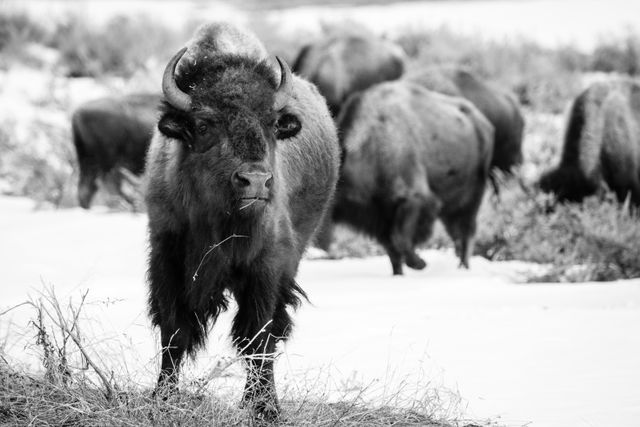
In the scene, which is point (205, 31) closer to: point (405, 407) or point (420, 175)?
point (405, 407)

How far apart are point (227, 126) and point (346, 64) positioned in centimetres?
1022

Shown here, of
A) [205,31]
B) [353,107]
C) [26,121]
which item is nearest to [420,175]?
[353,107]

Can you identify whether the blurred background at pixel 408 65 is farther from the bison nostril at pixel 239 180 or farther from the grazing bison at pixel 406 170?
the bison nostril at pixel 239 180

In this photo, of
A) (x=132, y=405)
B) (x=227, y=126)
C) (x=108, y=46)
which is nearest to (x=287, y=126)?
(x=227, y=126)

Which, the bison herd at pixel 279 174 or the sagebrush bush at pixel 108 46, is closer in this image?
the bison herd at pixel 279 174

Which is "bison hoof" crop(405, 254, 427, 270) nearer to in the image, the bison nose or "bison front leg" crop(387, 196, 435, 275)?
"bison front leg" crop(387, 196, 435, 275)

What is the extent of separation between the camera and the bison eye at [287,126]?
5.15 metres

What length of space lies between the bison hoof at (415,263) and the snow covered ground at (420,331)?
0.28 ft

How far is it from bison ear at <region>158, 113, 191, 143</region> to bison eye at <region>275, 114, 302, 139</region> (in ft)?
1.53

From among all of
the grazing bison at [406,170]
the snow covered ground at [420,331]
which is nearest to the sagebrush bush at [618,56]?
the grazing bison at [406,170]

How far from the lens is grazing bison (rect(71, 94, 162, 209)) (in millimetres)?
13430

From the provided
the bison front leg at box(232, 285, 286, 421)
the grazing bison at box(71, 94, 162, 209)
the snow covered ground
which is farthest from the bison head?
the grazing bison at box(71, 94, 162, 209)

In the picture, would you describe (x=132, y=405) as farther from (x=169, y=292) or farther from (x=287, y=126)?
(x=287, y=126)

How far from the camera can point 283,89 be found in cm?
516
